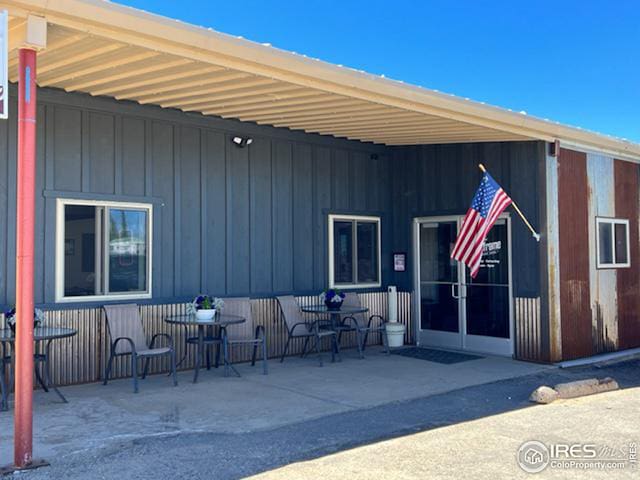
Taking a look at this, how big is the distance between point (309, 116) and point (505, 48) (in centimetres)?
950

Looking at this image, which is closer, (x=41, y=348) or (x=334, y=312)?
(x=41, y=348)

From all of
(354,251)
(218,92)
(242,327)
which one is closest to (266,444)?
(242,327)

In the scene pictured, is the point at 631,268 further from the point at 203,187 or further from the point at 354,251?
the point at 203,187

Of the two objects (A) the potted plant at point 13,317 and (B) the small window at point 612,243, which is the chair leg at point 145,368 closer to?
(A) the potted plant at point 13,317

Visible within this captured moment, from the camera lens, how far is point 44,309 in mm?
Answer: 6734

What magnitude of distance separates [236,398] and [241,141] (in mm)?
3479

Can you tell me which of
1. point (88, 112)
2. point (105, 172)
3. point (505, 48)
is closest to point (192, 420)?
point (105, 172)

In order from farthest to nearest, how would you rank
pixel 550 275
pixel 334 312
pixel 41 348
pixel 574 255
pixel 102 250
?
pixel 574 255
pixel 334 312
pixel 550 275
pixel 102 250
pixel 41 348

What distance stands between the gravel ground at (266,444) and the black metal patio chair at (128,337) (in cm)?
197

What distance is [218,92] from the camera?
22.7ft

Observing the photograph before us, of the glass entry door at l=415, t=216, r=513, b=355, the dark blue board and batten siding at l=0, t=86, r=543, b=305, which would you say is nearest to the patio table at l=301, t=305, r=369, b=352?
the dark blue board and batten siding at l=0, t=86, r=543, b=305

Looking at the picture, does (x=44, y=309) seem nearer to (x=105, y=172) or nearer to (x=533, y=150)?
(x=105, y=172)

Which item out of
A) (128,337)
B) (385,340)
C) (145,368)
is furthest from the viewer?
(385,340)

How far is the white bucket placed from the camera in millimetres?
9695
